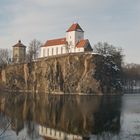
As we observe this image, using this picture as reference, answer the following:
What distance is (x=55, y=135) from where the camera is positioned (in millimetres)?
24078

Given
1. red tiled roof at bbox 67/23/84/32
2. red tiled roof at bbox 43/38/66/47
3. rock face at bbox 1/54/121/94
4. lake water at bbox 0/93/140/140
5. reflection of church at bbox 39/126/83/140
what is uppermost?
red tiled roof at bbox 67/23/84/32

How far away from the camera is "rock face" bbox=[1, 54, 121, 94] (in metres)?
71.1

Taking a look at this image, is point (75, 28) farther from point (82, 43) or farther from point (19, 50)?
point (19, 50)

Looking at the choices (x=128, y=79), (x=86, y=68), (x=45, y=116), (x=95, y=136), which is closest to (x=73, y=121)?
(x=45, y=116)

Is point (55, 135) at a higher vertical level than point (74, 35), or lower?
lower

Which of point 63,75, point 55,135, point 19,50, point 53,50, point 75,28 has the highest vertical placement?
point 75,28

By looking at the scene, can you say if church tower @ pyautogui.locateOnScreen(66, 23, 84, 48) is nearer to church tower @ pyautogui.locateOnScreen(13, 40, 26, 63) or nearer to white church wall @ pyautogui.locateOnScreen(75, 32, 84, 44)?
white church wall @ pyautogui.locateOnScreen(75, 32, 84, 44)

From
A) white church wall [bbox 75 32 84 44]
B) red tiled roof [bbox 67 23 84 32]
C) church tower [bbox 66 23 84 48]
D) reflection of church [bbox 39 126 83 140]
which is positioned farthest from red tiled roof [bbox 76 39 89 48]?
reflection of church [bbox 39 126 83 140]

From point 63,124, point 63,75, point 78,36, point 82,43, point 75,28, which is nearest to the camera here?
point 63,124

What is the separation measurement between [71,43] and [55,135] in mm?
61011

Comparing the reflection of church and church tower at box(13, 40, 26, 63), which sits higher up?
church tower at box(13, 40, 26, 63)

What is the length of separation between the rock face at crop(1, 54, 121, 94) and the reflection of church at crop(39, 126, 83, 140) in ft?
143

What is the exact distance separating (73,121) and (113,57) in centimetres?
5039

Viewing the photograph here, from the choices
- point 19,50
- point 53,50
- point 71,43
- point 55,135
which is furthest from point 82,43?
point 55,135
